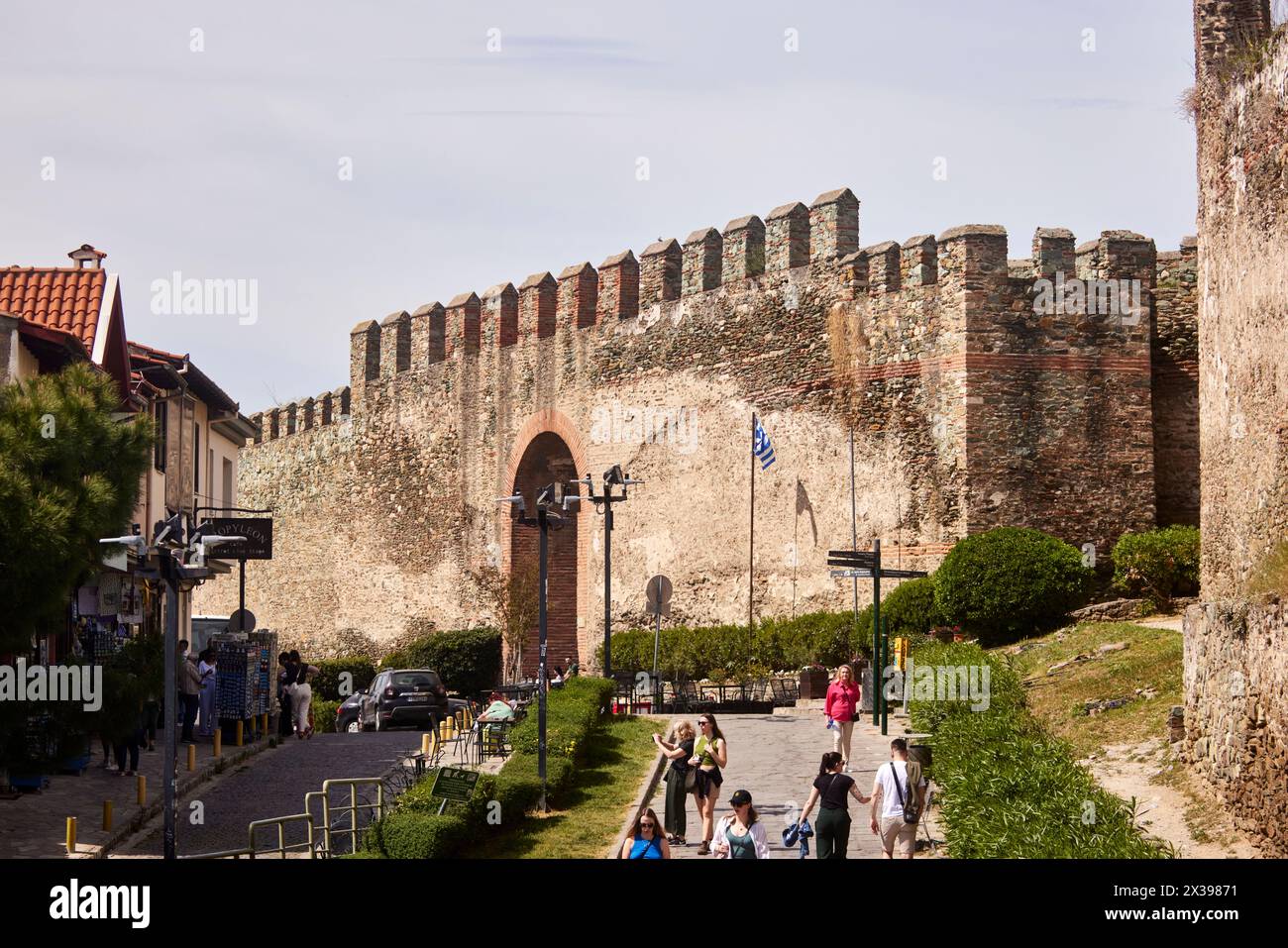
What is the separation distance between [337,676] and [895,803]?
30577 mm

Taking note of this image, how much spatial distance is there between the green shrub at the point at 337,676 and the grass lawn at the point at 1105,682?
22.2 m

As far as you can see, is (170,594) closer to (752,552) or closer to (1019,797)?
(1019,797)

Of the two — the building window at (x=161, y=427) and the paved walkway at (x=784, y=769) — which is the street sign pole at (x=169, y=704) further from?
the building window at (x=161, y=427)

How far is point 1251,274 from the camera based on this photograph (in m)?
15.6

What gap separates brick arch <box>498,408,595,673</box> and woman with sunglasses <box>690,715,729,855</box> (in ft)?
66.6

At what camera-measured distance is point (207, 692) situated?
2400 cm

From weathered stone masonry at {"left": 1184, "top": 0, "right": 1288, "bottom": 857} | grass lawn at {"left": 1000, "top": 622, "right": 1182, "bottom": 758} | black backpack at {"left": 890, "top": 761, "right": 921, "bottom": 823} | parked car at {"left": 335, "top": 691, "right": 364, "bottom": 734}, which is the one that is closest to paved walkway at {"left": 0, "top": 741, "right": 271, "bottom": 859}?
black backpack at {"left": 890, "top": 761, "right": 921, "bottom": 823}

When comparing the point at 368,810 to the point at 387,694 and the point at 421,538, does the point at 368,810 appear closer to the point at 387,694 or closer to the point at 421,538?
the point at 387,694

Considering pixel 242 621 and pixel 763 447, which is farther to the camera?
pixel 763 447

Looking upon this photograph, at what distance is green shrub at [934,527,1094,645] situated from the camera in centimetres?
2614

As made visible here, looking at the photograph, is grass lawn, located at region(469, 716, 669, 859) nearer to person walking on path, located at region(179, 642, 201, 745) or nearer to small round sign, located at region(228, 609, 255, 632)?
person walking on path, located at region(179, 642, 201, 745)

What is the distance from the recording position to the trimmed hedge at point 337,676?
42.9 metres

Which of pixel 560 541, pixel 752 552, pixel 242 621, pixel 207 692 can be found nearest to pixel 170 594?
pixel 207 692

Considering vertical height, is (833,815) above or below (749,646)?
below
